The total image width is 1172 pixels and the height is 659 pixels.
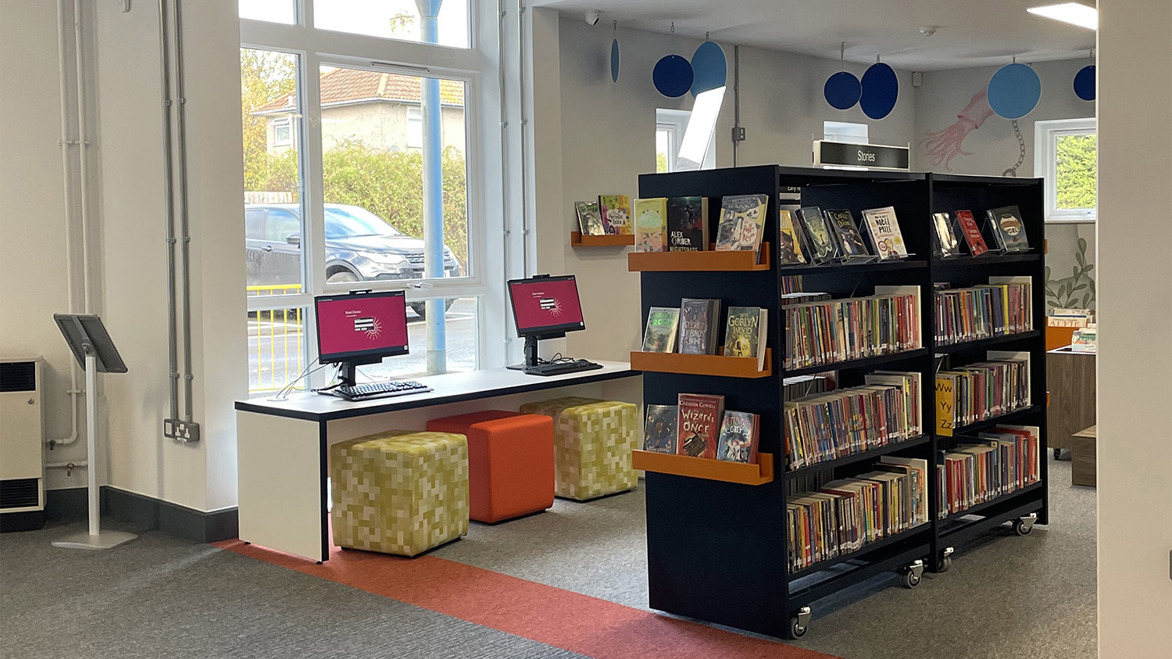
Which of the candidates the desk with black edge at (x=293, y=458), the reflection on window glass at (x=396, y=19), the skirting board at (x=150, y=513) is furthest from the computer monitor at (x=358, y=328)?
the reflection on window glass at (x=396, y=19)

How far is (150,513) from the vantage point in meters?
5.78

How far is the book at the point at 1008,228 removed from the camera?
5301mm

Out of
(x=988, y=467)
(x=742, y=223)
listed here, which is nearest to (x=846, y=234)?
(x=742, y=223)

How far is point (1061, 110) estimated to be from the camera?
9922mm

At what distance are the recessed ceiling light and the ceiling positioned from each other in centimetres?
8

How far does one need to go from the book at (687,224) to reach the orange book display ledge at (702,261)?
51 millimetres

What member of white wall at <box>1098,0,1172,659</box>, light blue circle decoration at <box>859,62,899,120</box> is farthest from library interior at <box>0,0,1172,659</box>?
light blue circle decoration at <box>859,62,899,120</box>

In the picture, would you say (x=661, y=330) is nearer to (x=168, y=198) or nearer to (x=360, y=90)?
(x=168, y=198)

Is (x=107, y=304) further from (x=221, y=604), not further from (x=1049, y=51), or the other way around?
(x=1049, y=51)

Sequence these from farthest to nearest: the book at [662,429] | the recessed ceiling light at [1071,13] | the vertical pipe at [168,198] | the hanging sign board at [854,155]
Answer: the recessed ceiling light at [1071,13] < the vertical pipe at [168,198] < the hanging sign board at [854,155] < the book at [662,429]

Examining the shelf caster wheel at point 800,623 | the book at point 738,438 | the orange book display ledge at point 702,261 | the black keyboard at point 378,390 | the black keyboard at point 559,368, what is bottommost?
the shelf caster wheel at point 800,623

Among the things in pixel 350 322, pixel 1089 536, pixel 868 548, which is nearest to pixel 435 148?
pixel 350 322

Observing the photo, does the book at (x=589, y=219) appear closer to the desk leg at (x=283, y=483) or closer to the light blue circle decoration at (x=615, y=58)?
the light blue circle decoration at (x=615, y=58)

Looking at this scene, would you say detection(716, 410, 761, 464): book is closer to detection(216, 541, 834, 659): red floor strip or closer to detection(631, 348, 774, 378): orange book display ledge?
detection(631, 348, 774, 378): orange book display ledge
